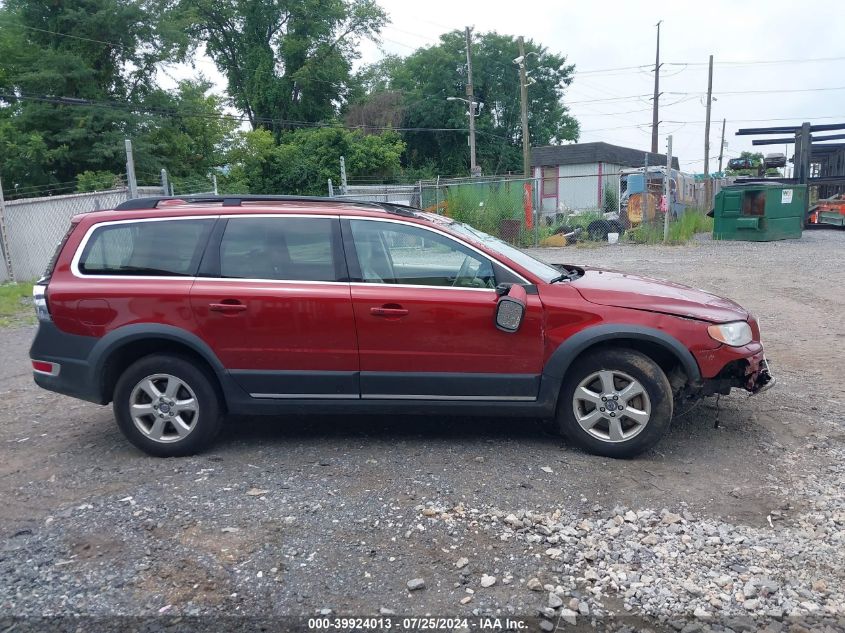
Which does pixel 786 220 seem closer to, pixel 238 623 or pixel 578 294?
pixel 578 294

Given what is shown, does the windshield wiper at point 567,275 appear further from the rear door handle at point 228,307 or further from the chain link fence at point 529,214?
the chain link fence at point 529,214

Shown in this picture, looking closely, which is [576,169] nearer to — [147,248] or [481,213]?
[481,213]

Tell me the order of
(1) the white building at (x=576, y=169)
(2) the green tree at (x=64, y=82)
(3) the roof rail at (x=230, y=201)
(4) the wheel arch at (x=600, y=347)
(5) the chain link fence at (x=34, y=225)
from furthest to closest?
(1) the white building at (x=576, y=169)
(2) the green tree at (x=64, y=82)
(5) the chain link fence at (x=34, y=225)
(3) the roof rail at (x=230, y=201)
(4) the wheel arch at (x=600, y=347)

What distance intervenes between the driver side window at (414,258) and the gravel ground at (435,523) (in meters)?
1.16

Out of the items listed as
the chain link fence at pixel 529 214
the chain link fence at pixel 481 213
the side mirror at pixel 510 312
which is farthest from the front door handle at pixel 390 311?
the chain link fence at pixel 529 214

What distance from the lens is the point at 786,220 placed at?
2008 centimetres

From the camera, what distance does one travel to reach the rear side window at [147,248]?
4.67 meters

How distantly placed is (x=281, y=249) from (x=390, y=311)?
902 mm

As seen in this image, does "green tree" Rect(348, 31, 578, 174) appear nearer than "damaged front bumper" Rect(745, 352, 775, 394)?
No

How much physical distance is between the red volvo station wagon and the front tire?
0.4 inches

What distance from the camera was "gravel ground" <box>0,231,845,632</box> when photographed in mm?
2990

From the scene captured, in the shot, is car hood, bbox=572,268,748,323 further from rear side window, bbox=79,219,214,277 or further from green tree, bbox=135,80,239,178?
green tree, bbox=135,80,239,178

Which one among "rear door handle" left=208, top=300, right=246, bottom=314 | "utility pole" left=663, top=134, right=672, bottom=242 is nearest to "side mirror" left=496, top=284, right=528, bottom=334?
"rear door handle" left=208, top=300, right=246, bottom=314

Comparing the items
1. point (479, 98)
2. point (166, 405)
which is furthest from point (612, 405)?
point (479, 98)
